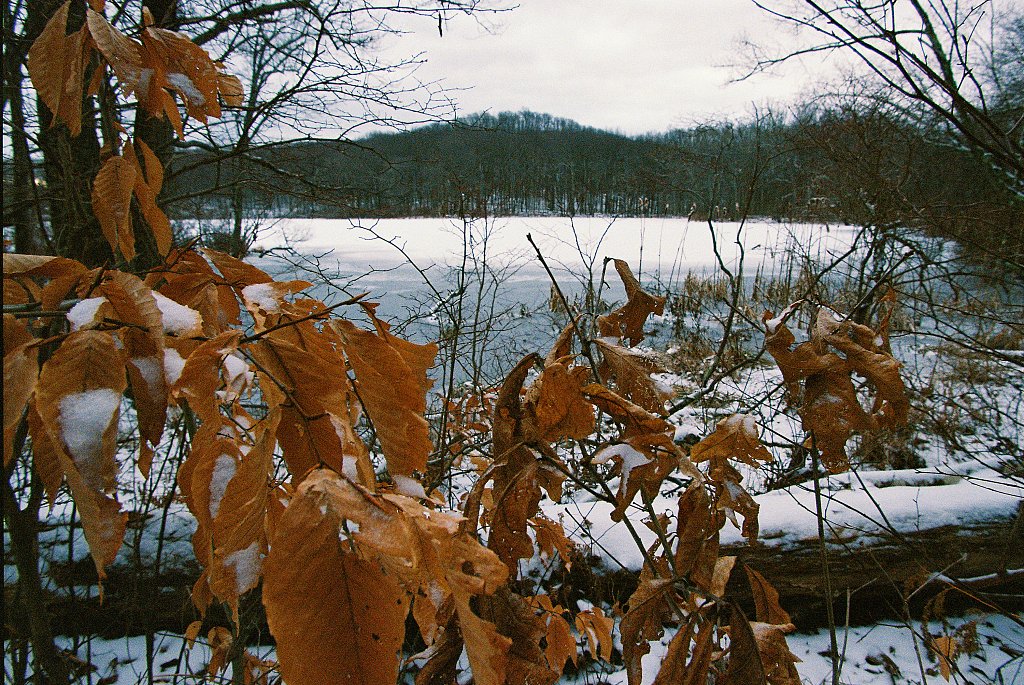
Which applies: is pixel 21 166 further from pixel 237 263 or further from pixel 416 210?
pixel 416 210

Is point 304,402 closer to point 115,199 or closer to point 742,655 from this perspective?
point 115,199

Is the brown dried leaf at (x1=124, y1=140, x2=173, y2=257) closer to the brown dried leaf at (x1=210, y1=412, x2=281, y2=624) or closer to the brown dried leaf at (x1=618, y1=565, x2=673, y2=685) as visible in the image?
the brown dried leaf at (x1=210, y1=412, x2=281, y2=624)

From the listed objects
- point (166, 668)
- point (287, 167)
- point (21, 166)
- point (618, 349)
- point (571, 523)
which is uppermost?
point (287, 167)

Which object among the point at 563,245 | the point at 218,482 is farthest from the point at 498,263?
the point at 218,482

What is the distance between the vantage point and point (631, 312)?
962 mm

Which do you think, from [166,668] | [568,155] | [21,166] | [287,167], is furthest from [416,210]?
[166,668]

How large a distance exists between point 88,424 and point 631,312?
0.78 meters

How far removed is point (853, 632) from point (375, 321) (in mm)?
2771

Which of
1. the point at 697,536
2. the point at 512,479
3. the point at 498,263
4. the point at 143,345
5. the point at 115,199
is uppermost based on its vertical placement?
the point at 115,199

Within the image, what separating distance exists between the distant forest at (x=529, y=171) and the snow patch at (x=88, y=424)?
8.82ft

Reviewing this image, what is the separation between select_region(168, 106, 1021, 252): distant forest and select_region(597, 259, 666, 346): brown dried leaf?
1.93 m

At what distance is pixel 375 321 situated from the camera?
55cm

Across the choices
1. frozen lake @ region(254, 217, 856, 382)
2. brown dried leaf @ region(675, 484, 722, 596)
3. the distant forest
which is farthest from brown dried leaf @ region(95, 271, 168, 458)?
the distant forest

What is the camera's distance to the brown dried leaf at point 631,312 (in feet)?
3.10
